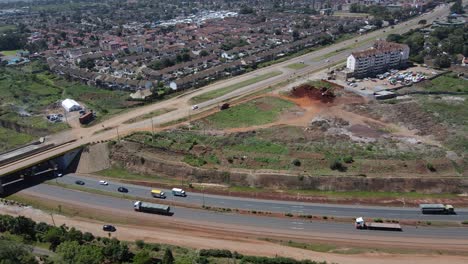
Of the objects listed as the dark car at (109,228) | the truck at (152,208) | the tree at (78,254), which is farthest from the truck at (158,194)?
the tree at (78,254)

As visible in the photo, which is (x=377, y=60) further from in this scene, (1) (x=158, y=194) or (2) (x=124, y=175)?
(2) (x=124, y=175)

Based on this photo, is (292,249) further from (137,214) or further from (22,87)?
(22,87)

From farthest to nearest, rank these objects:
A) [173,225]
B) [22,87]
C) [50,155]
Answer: [22,87]
[50,155]
[173,225]

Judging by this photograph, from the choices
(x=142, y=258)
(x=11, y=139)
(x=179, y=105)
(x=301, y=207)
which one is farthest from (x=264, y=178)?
(x=11, y=139)

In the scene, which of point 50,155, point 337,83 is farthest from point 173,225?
point 337,83

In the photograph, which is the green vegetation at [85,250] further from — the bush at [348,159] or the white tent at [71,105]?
the white tent at [71,105]

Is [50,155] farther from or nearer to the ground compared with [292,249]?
farther from the ground

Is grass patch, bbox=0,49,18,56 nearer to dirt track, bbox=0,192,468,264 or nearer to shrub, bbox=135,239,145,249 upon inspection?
dirt track, bbox=0,192,468,264

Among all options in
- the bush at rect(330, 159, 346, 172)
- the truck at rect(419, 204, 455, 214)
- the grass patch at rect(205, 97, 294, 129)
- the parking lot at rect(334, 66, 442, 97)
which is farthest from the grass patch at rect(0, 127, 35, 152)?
the parking lot at rect(334, 66, 442, 97)
